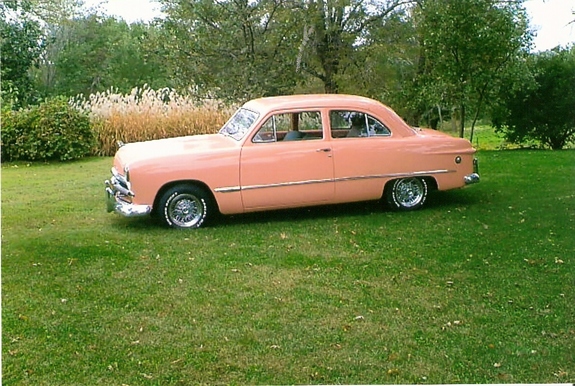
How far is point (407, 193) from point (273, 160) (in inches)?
35.6

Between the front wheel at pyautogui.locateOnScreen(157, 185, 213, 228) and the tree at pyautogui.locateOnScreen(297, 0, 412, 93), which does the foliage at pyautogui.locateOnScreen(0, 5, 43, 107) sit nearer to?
the front wheel at pyautogui.locateOnScreen(157, 185, 213, 228)

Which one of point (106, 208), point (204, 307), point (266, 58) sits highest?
point (266, 58)

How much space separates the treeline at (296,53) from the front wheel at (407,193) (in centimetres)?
40

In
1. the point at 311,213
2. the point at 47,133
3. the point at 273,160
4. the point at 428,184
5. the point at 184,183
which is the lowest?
the point at 311,213

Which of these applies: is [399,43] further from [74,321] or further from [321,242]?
[74,321]

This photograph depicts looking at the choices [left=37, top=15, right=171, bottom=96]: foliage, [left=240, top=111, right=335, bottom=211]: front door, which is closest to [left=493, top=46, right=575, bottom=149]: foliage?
[left=240, top=111, right=335, bottom=211]: front door

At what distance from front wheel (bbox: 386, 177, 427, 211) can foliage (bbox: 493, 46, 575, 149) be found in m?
0.60

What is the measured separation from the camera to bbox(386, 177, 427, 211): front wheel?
161 inches

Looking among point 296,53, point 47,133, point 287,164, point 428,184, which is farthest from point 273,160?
point 47,133

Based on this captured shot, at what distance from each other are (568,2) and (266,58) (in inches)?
56.6

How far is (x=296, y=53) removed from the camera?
3.42m

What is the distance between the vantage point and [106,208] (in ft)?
12.4

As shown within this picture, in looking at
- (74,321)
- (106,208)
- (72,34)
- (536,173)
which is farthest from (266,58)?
(536,173)

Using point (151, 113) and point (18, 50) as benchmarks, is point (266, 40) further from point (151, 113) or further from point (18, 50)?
point (18, 50)
